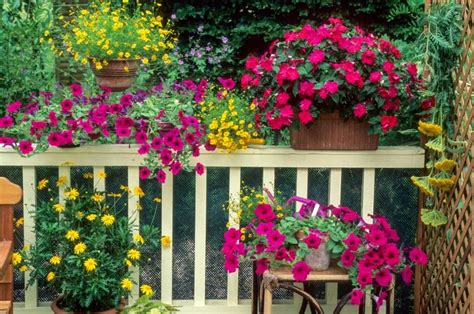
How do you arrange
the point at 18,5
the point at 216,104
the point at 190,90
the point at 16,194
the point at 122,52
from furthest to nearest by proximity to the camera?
1. the point at 18,5
2. the point at 122,52
3. the point at 190,90
4. the point at 216,104
5. the point at 16,194

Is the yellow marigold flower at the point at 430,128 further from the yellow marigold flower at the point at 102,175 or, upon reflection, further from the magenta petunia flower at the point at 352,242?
the yellow marigold flower at the point at 102,175

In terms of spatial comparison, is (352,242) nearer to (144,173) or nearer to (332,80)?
(332,80)

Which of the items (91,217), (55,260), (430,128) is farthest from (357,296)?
(55,260)

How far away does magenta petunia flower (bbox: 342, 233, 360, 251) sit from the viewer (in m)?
3.36

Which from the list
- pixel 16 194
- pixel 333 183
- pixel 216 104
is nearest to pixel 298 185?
pixel 333 183

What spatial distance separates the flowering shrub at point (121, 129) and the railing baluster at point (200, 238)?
0.46 feet

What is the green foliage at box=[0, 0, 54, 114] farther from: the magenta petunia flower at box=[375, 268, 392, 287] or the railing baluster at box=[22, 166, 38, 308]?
the magenta petunia flower at box=[375, 268, 392, 287]

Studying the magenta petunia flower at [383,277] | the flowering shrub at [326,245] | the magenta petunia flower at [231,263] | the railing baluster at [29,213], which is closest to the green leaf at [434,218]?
the flowering shrub at [326,245]

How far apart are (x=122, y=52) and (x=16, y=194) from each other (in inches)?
60.7

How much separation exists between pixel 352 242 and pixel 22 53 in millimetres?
→ 2843

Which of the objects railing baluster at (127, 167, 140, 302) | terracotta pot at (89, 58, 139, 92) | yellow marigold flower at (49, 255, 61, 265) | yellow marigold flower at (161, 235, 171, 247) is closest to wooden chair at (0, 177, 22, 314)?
yellow marigold flower at (49, 255, 61, 265)

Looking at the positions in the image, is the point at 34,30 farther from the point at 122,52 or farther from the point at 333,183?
the point at 333,183

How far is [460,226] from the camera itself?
3.53 m

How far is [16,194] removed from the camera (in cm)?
316
